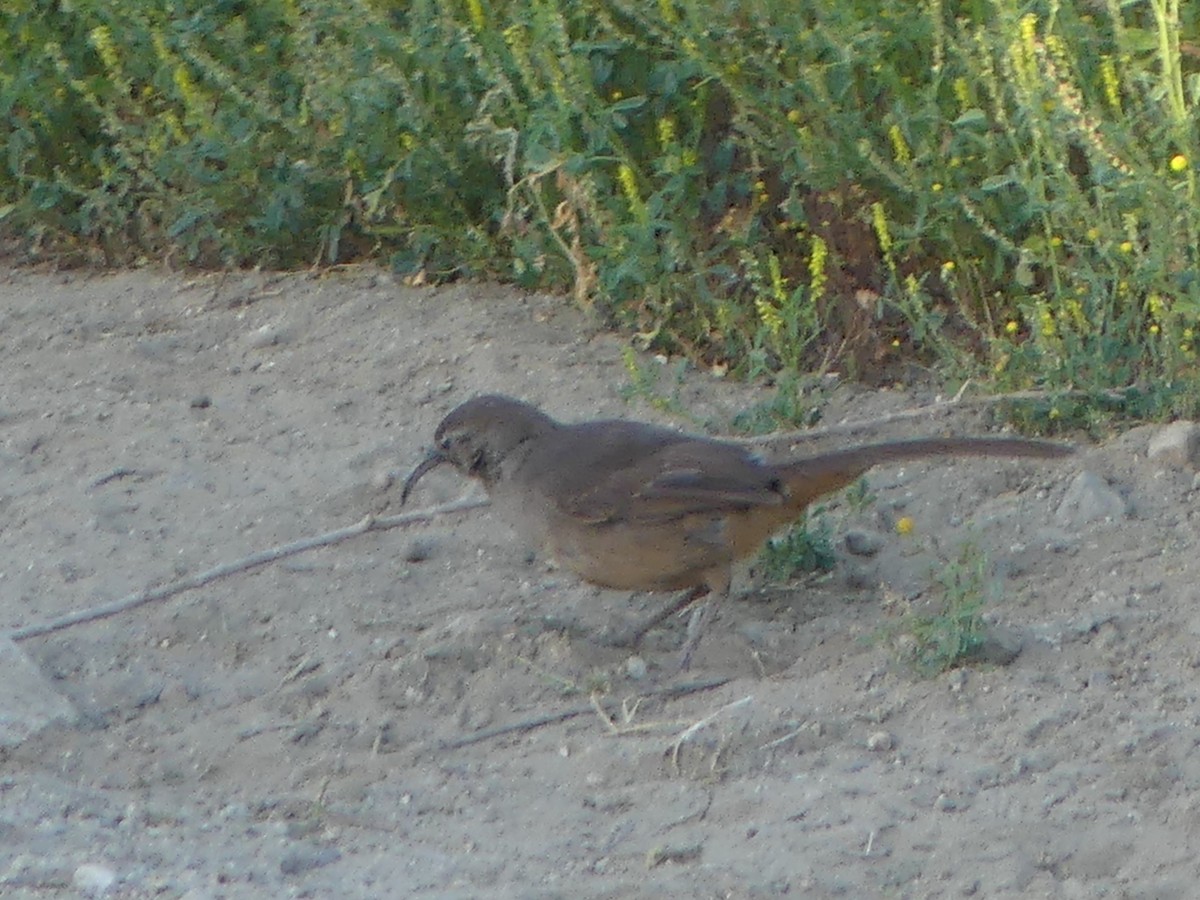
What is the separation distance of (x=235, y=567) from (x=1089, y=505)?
7.54 feet

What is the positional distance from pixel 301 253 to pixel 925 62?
2601 mm

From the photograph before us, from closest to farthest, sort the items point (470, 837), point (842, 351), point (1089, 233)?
1. point (470, 837)
2. point (1089, 233)
3. point (842, 351)

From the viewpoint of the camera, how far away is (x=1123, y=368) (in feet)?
19.2

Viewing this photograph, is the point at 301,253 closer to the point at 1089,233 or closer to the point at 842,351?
the point at 842,351

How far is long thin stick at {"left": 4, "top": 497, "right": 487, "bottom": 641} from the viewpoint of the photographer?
5.02m

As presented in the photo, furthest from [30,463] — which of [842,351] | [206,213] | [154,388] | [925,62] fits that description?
[925,62]

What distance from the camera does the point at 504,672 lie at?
15.9 ft

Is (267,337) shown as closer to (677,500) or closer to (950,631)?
(677,500)

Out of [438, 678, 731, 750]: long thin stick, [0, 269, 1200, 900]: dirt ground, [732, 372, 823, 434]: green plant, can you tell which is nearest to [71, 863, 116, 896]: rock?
[0, 269, 1200, 900]: dirt ground

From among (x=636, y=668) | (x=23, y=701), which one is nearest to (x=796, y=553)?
(x=636, y=668)

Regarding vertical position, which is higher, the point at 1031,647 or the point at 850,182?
the point at 850,182

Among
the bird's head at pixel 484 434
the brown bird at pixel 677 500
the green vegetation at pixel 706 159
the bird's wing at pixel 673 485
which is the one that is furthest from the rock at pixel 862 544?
the bird's head at pixel 484 434

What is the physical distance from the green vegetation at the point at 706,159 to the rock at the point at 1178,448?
0.58 ft

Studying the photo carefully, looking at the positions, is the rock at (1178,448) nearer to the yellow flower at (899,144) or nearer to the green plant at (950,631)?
the green plant at (950,631)
